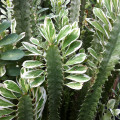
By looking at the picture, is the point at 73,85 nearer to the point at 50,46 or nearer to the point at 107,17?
the point at 50,46

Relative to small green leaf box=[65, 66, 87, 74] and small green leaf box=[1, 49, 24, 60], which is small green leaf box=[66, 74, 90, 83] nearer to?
small green leaf box=[65, 66, 87, 74]

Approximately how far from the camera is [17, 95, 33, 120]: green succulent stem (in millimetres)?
537

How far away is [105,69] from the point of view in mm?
560

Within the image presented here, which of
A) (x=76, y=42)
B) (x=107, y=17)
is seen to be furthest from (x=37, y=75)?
(x=107, y=17)

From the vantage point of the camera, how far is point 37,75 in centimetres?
55

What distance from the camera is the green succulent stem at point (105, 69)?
53 centimetres

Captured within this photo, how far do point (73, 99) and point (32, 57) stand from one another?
25cm

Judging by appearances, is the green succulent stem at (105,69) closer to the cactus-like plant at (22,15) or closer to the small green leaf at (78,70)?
the small green leaf at (78,70)

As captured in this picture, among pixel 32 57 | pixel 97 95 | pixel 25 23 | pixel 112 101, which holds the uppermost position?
pixel 25 23

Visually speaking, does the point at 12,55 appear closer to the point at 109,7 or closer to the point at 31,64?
the point at 31,64

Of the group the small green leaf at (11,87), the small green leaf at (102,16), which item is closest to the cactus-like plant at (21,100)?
the small green leaf at (11,87)

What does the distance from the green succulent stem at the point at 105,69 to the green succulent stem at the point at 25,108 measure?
19 centimetres

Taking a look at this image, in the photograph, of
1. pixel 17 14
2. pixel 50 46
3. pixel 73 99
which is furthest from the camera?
pixel 73 99

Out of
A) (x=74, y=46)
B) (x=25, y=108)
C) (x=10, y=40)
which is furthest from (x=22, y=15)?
(x=25, y=108)
